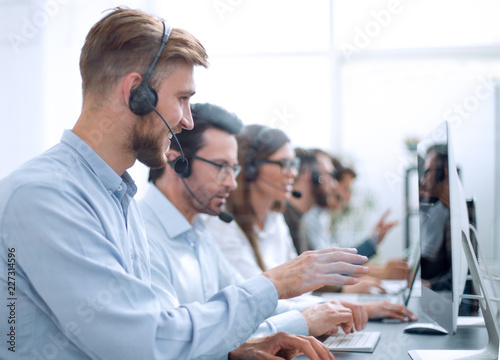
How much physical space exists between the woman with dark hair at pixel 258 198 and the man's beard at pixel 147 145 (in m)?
0.87

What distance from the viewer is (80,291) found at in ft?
2.44

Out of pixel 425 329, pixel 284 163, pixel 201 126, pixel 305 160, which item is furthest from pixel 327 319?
pixel 305 160

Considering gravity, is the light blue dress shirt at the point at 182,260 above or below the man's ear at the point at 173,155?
below

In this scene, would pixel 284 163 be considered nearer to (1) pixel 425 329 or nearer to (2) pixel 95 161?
(1) pixel 425 329

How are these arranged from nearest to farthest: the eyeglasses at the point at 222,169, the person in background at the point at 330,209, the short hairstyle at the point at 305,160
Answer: the eyeglasses at the point at 222,169 → the person in background at the point at 330,209 → the short hairstyle at the point at 305,160

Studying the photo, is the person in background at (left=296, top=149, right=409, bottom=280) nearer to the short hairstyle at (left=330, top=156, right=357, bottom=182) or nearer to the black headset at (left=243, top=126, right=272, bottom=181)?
the short hairstyle at (left=330, top=156, right=357, bottom=182)

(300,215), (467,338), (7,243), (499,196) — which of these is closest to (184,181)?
(7,243)

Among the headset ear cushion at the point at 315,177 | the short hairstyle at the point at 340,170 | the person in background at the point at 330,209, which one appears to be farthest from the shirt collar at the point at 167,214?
the short hairstyle at the point at 340,170

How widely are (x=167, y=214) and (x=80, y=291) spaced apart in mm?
608

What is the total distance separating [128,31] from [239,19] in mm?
901

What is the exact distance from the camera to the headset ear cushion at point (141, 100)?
924 millimetres

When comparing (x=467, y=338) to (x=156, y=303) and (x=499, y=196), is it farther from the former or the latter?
(x=499, y=196)

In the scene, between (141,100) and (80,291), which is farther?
(141,100)

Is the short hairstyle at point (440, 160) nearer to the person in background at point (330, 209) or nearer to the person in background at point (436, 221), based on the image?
the person in background at point (436, 221)
